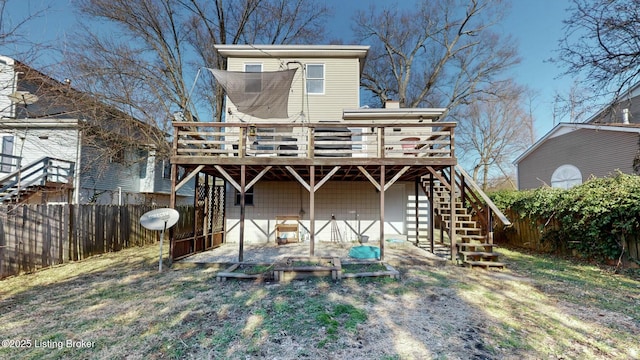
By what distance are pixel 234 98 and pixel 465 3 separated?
17.4m

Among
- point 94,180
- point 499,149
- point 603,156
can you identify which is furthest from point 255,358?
point 499,149

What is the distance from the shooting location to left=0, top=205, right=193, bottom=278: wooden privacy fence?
6.02m

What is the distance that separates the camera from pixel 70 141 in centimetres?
1180

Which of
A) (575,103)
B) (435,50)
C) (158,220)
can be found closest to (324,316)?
(158,220)

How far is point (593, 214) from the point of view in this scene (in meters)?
6.93

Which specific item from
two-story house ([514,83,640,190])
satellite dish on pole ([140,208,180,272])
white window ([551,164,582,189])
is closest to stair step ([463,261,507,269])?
two-story house ([514,83,640,190])

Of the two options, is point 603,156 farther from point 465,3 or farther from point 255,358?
point 255,358

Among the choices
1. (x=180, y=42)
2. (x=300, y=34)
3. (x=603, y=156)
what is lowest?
(x=603, y=156)

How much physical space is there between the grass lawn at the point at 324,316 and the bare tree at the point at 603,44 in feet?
15.0

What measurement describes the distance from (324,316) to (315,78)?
9.77 m

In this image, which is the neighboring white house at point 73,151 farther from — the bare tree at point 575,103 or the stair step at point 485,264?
the bare tree at point 575,103

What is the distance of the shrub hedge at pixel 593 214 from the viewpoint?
20.8 ft

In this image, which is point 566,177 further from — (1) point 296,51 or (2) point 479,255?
(1) point 296,51

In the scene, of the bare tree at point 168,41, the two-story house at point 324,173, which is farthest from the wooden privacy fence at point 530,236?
the bare tree at point 168,41
